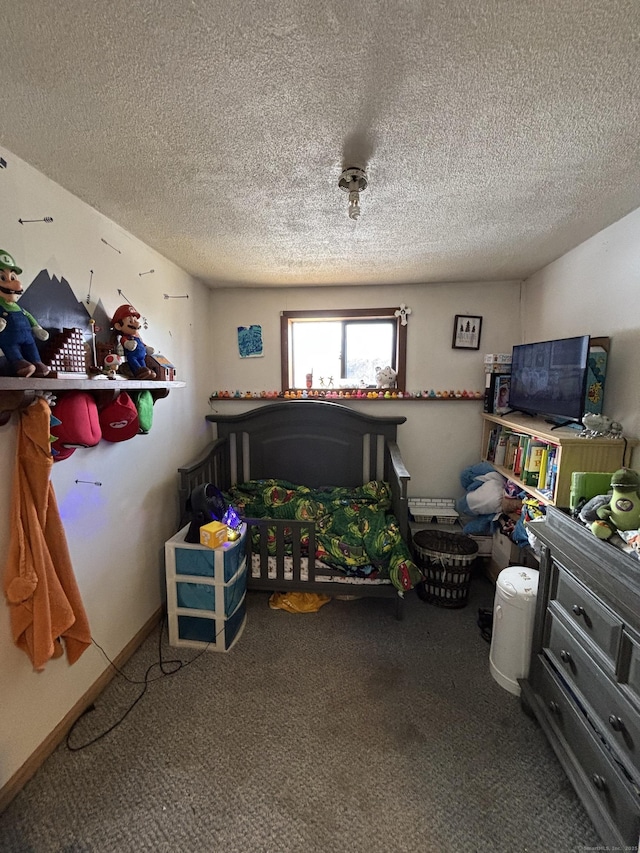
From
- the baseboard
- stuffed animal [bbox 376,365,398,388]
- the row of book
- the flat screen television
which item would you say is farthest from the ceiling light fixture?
the baseboard

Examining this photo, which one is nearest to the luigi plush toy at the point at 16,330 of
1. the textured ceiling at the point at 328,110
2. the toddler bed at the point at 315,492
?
the textured ceiling at the point at 328,110

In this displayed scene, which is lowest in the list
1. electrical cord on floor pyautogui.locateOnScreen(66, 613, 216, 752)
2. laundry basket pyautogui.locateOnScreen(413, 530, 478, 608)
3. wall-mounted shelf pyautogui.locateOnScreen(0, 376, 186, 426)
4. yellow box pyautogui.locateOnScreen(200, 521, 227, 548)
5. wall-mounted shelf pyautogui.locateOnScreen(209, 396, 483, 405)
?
electrical cord on floor pyautogui.locateOnScreen(66, 613, 216, 752)

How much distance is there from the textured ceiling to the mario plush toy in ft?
1.44

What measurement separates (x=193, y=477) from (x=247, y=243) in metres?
1.44

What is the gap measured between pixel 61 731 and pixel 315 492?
178 cm

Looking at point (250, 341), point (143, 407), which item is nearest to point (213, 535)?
point (143, 407)

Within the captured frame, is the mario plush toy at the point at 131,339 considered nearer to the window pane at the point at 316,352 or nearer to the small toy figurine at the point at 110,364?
the small toy figurine at the point at 110,364

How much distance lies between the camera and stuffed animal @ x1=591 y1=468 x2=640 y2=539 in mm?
1149

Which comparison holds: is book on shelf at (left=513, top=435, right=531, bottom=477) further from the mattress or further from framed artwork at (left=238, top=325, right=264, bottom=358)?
framed artwork at (left=238, top=325, right=264, bottom=358)

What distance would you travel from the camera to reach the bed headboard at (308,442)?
9.29ft

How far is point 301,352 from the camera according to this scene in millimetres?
2979

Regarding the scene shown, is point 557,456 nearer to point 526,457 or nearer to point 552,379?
point 526,457

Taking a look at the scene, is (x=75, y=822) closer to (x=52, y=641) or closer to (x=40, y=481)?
(x=52, y=641)

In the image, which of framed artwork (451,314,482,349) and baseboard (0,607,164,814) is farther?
framed artwork (451,314,482,349)
